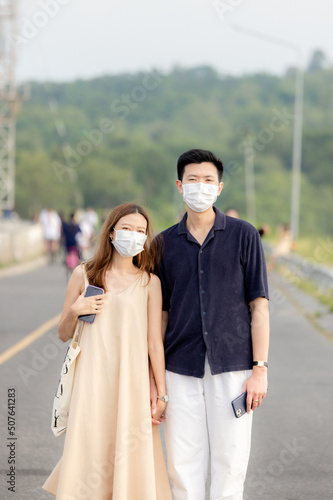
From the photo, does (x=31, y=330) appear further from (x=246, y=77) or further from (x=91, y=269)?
(x=246, y=77)

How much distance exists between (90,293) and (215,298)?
591 millimetres

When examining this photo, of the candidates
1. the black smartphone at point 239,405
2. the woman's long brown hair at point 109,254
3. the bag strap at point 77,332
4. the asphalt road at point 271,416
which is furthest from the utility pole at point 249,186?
the black smartphone at point 239,405

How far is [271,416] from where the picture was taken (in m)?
7.57

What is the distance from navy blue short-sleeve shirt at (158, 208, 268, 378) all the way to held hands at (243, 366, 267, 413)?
62 millimetres

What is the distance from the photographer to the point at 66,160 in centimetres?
12700

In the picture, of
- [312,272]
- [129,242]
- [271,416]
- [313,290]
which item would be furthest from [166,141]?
[129,242]

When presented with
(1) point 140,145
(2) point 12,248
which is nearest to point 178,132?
(1) point 140,145

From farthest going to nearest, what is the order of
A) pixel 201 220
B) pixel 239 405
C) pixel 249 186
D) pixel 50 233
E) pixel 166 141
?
pixel 166 141 → pixel 249 186 → pixel 50 233 → pixel 201 220 → pixel 239 405

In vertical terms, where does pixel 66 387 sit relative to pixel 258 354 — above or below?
below

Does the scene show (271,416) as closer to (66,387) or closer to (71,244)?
(66,387)

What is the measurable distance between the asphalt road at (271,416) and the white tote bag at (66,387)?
44.9 inches

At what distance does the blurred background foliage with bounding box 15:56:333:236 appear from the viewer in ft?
391

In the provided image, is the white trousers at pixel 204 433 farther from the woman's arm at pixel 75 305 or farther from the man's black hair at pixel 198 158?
the man's black hair at pixel 198 158

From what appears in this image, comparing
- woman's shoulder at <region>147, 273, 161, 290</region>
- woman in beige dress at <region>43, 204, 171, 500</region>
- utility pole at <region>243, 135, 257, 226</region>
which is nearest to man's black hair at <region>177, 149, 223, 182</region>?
woman in beige dress at <region>43, 204, 171, 500</region>
